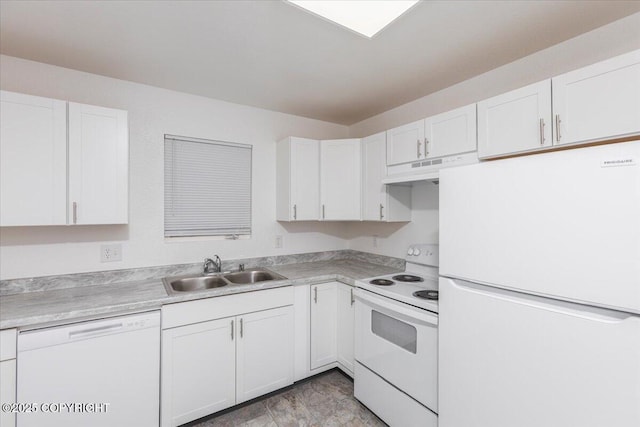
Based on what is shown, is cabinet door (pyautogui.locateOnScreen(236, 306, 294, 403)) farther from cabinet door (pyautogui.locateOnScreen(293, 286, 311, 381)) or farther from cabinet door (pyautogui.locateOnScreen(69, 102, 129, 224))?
cabinet door (pyautogui.locateOnScreen(69, 102, 129, 224))

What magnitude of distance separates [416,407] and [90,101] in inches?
120

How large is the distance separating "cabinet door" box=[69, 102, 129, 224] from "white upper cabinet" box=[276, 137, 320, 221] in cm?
128

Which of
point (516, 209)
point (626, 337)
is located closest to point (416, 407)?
point (626, 337)

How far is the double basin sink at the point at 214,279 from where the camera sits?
7.38ft

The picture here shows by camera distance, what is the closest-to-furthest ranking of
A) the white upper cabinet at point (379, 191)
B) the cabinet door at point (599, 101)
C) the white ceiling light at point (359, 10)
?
the cabinet door at point (599, 101)
the white ceiling light at point (359, 10)
the white upper cabinet at point (379, 191)

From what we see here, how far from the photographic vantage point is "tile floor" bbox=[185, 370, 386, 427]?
6.42ft

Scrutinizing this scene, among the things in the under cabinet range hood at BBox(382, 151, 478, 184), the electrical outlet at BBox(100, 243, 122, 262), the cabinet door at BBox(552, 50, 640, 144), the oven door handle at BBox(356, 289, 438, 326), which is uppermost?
the cabinet door at BBox(552, 50, 640, 144)

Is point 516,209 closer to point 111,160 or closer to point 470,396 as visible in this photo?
point 470,396

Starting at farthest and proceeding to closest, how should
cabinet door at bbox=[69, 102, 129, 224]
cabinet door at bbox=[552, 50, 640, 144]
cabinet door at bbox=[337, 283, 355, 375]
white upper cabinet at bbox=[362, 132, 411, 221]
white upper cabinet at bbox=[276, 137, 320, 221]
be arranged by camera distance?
white upper cabinet at bbox=[276, 137, 320, 221], white upper cabinet at bbox=[362, 132, 411, 221], cabinet door at bbox=[337, 283, 355, 375], cabinet door at bbox=[69, 102, 129, 224], cabinet door at bbox=[552, 50, 640, 144]

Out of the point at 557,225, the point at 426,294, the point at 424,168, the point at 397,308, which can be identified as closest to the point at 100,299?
the point at 397,308

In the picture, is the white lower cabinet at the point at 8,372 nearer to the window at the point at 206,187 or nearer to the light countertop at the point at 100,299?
the light countertop at the point at 100,299

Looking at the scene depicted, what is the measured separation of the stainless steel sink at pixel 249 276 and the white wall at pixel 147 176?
207 mm

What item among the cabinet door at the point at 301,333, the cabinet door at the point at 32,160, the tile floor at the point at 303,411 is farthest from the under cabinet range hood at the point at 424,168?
the cabinet door at the point at 32,160

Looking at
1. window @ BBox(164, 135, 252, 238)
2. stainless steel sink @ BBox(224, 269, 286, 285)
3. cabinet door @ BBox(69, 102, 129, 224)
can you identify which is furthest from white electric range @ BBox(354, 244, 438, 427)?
cabinet door @ BBox(69, 102, 129, 224)
